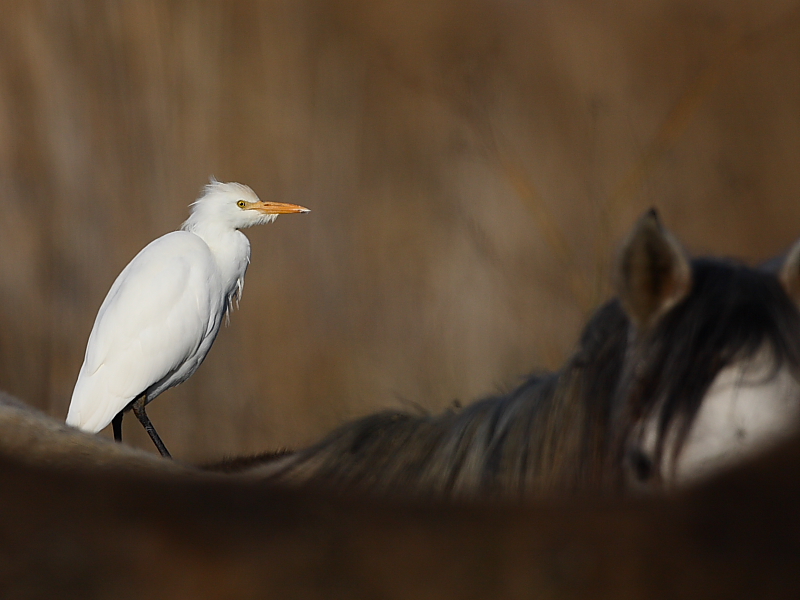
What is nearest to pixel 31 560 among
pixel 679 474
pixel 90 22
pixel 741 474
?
pixel 741 474

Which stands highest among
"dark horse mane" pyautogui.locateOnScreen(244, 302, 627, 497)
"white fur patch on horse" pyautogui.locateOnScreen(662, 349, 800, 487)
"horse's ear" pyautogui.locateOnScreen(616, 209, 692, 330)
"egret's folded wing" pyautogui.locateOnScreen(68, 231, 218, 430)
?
"horse's ear" pyautogui.locateOnScreen(616, 209, 692, 330)

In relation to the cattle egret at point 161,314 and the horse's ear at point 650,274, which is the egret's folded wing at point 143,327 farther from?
the horse's ear at point 650,274

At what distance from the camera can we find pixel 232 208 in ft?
7.27

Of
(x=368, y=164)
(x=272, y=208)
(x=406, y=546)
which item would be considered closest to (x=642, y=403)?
(x=406, y=546)

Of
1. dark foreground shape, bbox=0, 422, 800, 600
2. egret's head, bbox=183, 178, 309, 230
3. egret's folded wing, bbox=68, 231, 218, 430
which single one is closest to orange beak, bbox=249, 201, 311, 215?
egret's head, bbox=183, 178, 309, 230

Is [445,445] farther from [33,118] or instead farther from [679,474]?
[33,118]

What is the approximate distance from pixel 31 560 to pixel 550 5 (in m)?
3.08

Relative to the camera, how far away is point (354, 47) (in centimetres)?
311

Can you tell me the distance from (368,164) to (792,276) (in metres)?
2.65

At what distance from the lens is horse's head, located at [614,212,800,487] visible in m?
0.51

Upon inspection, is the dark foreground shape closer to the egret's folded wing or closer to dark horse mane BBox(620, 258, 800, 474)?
dark horse mane BBox(620, 258, 800, 474)

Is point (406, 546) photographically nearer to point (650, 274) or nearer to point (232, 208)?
point (650, 274)

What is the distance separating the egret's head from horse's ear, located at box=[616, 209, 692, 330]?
5.54 feet

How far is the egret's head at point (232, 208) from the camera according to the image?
2215mm
